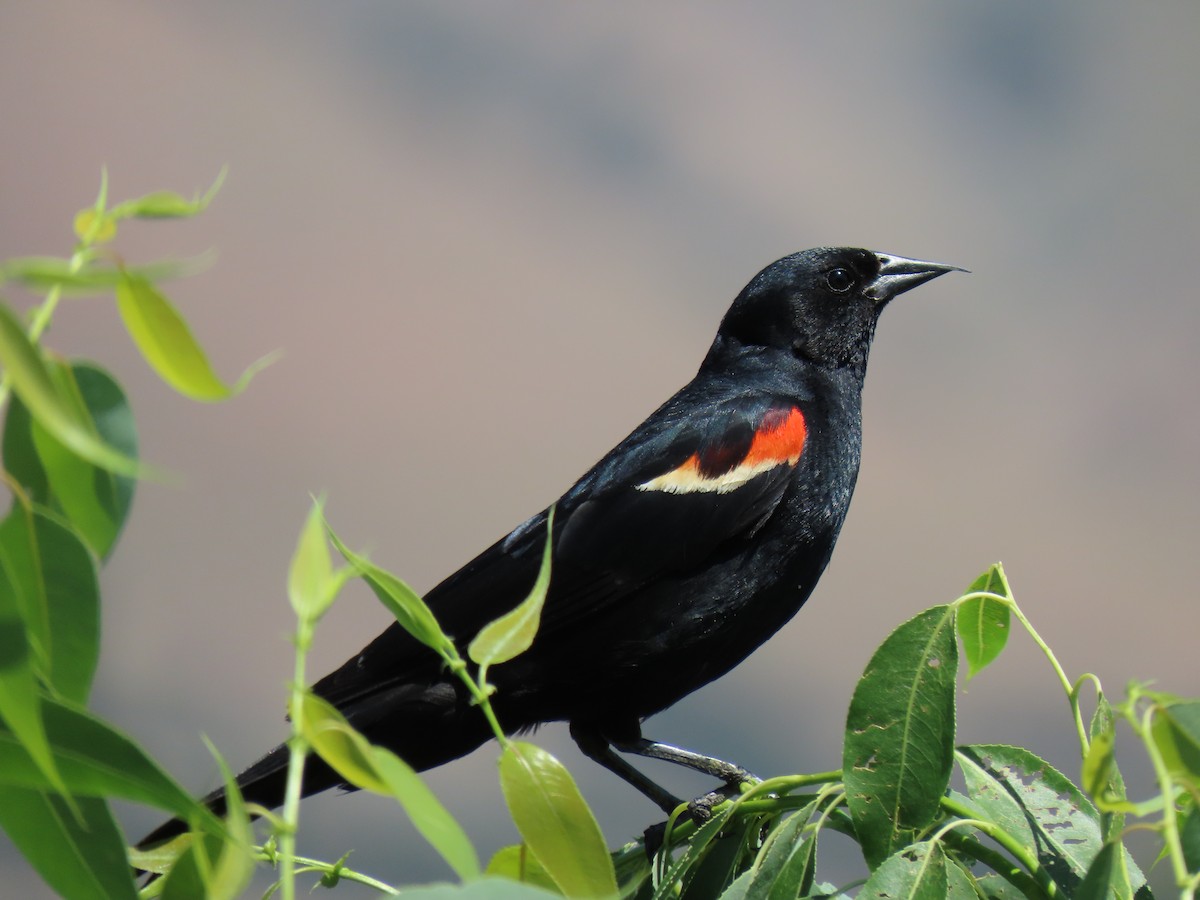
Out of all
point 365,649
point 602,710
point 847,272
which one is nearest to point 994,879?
point 602,710

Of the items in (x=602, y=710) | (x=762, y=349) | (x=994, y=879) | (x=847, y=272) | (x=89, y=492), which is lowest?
(x=602, y=710)

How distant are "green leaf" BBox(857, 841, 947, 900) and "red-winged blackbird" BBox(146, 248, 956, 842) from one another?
1.00m

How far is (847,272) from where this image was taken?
2.67 metres

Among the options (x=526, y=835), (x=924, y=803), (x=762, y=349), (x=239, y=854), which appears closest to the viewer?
(x=239, y=854)

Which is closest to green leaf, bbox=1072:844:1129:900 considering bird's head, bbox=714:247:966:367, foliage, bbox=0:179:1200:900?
foliage, bbox=0:179:1200:900

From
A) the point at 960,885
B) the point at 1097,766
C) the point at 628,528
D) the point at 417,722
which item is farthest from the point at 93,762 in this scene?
the point at 628,528

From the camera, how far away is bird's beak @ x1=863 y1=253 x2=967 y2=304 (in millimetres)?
2656

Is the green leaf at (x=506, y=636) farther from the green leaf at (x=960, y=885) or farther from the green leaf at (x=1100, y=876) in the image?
the green leaf at (x=960, y=885)

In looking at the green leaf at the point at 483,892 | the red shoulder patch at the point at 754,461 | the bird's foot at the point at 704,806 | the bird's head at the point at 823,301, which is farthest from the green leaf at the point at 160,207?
the bird's head at the point at 823,301

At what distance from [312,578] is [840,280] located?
7.65ft

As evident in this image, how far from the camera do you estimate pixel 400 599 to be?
510 millimetres

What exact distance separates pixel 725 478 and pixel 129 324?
1.70 meters

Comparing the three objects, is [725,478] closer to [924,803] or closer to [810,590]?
[810,590]

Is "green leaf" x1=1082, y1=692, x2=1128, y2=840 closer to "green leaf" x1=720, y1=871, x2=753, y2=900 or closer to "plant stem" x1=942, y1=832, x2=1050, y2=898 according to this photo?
"plant stem" x1=942, y1=832, x2=1050, y2=898
